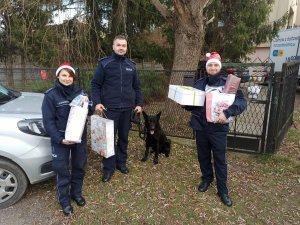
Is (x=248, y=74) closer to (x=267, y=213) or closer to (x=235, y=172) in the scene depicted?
(x=235, y=172)

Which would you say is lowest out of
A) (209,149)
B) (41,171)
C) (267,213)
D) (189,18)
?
(267,213)

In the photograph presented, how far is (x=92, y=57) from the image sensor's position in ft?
23.6

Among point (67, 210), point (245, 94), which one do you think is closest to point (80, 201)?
point (67, 210)

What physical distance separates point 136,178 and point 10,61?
6.98 metres

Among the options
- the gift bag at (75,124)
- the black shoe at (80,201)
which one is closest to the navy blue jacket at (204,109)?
the gift bag at (75,124)

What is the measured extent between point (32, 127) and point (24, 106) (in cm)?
55

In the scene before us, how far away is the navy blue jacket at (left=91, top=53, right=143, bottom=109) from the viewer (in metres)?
3.71

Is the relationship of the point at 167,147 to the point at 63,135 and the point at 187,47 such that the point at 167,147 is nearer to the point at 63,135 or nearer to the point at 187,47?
the point at 63,135

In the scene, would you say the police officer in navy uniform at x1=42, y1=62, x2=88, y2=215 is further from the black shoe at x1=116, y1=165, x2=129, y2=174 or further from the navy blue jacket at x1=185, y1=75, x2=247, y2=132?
the navy blue jacket at x1=185, y1=75, x2=247, y2=132

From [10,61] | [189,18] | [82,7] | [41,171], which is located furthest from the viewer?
[10,61]

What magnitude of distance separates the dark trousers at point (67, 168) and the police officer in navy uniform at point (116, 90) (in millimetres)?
630

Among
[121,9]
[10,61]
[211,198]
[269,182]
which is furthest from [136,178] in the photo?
[10,61]

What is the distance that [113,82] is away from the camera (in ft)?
12.3

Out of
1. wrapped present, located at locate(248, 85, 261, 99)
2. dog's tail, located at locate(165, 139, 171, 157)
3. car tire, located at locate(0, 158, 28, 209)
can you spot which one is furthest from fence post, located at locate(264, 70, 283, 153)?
car tire, located at locate(0, 158, 28, 209)
